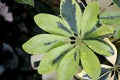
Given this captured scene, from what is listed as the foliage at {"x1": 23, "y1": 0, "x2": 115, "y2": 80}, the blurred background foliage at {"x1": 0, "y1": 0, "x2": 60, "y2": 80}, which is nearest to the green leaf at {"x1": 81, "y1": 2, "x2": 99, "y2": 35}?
the foliage at {"x1": 23, "y1": 0, "x2": 115, "y2": 80}

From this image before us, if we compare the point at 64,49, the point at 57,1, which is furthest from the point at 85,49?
the point at 57,1

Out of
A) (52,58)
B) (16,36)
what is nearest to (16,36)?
(16,36)

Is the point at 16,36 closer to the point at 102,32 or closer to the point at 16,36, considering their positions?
the point at 16,36

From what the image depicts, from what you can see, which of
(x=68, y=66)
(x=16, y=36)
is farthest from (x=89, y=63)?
(x=16, y=36)

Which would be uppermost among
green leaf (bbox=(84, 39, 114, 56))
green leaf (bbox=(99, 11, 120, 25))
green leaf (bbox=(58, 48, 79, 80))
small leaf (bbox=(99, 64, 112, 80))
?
green leaf (bbox=(99, 11, 120, 25))

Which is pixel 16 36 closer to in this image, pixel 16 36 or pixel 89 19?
pixel 16 36

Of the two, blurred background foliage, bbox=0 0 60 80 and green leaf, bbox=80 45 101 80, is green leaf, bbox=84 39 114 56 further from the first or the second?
blurred background foliage, bbox=0 0 60 80

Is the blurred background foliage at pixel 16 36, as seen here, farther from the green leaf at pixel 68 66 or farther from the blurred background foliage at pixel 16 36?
the green leaf at pixel 68 66
